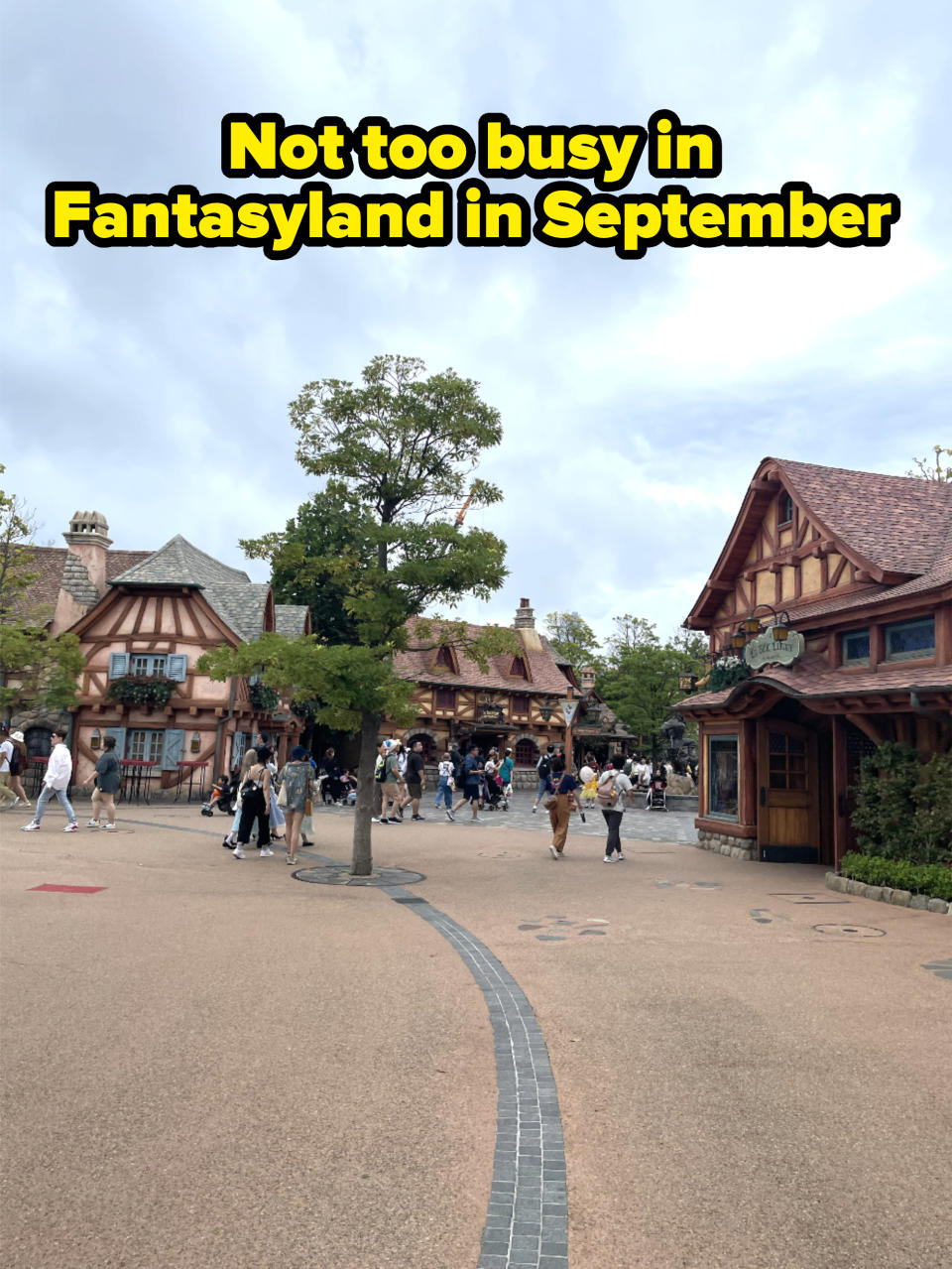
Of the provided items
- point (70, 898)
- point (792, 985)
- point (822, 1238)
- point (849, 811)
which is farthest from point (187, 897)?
point (849, 811)

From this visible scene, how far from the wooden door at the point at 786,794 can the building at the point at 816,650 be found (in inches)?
0.8

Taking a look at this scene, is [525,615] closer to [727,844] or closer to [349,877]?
[727,844]

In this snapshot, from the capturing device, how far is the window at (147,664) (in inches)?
1043

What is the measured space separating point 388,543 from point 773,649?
6600 millimetres

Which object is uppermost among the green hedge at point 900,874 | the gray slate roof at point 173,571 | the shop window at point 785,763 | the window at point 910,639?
the gray slate roof at point 173,571

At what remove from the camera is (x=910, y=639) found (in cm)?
1222

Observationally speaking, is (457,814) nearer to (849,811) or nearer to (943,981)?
(849,811)

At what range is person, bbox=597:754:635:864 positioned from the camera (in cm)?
1416

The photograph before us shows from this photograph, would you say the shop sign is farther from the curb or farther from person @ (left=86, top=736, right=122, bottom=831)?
person @ (left=86, top=736, right=122, bottom=831)

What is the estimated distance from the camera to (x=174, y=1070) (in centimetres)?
473

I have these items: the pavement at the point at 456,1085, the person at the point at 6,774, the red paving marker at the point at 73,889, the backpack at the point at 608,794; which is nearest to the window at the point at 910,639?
the pavement at the point at 456,1085

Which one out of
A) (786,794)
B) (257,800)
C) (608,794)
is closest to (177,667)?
(257,800)

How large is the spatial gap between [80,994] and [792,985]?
506 cm

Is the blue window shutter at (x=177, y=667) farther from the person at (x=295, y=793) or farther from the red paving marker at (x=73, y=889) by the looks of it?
the red paving marker at (x=73, y=889)
